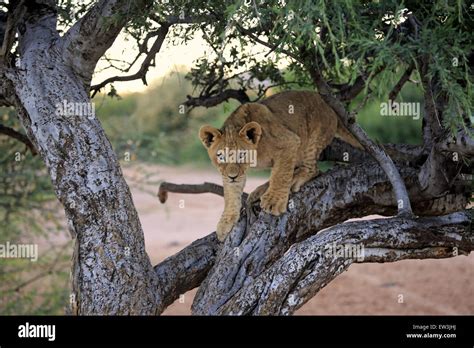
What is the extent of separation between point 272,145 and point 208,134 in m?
0.53

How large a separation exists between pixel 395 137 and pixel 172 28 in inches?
734

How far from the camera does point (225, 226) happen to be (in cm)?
689

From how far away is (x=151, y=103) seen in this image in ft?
99.7

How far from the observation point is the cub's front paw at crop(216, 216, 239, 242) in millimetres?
6863

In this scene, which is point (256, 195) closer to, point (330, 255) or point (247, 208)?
point (247, 208)

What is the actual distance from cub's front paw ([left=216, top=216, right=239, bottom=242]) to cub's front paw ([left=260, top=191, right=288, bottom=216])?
0.42m

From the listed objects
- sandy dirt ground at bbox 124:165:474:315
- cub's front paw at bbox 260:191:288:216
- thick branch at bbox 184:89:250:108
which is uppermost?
thick branch at bbox 184:89:250:108

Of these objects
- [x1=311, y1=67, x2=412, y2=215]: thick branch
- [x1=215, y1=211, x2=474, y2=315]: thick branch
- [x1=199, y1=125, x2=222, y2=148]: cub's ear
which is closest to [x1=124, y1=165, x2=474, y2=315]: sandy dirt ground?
[x1=199, y1=125, x2=222, y2=148]: cub's ear

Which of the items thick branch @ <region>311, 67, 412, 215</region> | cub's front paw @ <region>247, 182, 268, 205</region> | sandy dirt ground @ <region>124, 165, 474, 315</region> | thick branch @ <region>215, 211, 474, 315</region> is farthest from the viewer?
sandy dirt ground @ <region>124, 165, 474, 315</region>

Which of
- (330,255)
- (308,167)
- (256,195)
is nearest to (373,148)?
(308,167)

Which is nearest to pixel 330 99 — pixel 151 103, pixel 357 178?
pixel 357 178

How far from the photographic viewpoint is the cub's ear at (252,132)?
6492 mm

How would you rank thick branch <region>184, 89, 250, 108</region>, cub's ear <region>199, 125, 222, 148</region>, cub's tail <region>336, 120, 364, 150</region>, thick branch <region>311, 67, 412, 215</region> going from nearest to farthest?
thick branch <region>311, 67, 412, 215</region>
cub's ear <region>199, 125, 222, 148</region>
cub's tail <region>336, 120, 364, 150</region>
thick branch <region>184, 89, 250, 108</region>

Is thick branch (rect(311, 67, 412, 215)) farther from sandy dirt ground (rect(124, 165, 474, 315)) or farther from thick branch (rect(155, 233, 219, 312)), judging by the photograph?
sandy dirt ground (rect(124, 165, 474, 315))
